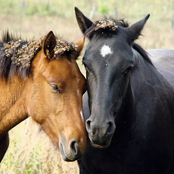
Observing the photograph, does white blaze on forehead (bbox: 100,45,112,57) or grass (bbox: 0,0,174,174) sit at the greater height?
white blaze on forehead (bbox: 100,45,112,57)

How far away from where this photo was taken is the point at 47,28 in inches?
808

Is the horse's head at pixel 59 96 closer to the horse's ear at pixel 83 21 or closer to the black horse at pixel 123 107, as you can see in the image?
the black horse at pixel 123 107

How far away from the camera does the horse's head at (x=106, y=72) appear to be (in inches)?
114

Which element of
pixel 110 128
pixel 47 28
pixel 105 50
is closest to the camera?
pixel 110 128

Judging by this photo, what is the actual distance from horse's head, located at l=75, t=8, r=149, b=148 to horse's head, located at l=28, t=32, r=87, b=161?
143 mm

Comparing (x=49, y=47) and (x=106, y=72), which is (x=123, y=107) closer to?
(x=106, y=72)

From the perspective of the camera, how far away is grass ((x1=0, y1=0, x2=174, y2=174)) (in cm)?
498

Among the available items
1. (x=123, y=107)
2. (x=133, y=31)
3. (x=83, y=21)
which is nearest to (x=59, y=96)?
(x=123, y=107)

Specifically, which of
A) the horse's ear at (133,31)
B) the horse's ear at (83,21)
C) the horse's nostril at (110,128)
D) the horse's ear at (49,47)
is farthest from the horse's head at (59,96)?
the horse's ear at (133,31)

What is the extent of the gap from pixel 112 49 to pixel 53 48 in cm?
67

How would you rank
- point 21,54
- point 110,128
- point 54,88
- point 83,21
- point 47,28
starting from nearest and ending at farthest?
point 110,128
point 54,88
point 21,54
point 83,21
point 47,28

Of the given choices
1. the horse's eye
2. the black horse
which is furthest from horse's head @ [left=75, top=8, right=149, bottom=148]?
the horse's eye

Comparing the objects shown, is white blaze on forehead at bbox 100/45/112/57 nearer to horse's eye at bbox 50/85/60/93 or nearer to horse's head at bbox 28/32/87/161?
horse's head at bbox 28/32/87/161

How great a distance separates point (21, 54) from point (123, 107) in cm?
139
